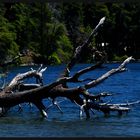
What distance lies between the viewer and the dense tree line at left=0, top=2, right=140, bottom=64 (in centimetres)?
8800

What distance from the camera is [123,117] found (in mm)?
25562

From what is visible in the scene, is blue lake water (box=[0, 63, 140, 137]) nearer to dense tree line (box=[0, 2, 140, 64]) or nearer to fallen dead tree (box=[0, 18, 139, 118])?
fallen dead tree (box=[0, 18, 139, 118])

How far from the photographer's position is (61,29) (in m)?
93.9

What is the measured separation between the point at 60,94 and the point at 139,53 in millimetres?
89415

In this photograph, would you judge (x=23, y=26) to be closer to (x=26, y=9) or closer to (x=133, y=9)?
(x=26, y=9)

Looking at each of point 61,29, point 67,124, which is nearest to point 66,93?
point 67,124

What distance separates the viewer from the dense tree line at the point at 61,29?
88000 mm

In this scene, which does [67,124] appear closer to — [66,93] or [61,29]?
[66,93]

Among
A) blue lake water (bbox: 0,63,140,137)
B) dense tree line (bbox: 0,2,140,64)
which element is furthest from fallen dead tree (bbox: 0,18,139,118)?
dense tree line (bbox: 0,2,140,64)

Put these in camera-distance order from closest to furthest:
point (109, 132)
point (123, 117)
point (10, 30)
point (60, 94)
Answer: point (109, 132) → point (60, 94) → point (123, 117) → point (10, 30)

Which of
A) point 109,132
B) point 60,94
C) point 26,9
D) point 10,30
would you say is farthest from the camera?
point 26,9

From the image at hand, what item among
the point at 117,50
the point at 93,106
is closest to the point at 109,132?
the point at 93,106

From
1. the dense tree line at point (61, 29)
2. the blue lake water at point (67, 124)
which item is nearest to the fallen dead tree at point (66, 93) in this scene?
the blue lake water at point (67, 124)

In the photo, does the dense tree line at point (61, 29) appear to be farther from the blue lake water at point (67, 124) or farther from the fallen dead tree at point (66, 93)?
the fallen dead tree at point (66, 93)
